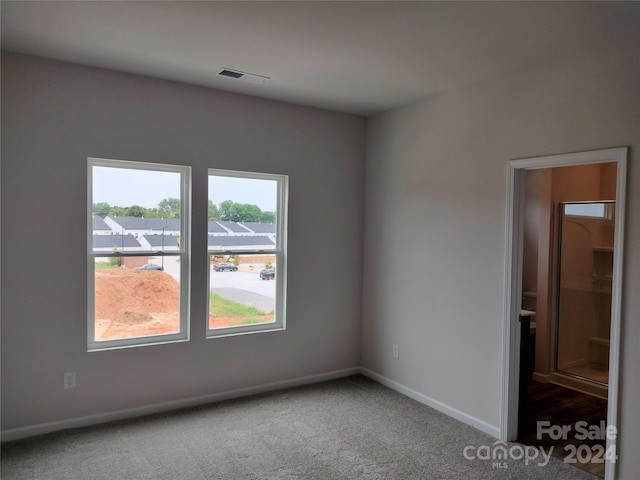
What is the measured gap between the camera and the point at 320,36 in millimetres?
2697

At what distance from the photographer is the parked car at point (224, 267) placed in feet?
13.2

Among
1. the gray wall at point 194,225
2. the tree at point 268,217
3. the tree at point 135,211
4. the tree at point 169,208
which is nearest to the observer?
the gray wall at point 194,225

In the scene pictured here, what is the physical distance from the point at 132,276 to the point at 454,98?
3.02 meters

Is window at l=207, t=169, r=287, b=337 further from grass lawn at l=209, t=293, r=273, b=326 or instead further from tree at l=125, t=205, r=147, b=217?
tree at l=125, t=205, r=147, b=217

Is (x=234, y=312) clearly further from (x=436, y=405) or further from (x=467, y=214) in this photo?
(x=467, y=214)

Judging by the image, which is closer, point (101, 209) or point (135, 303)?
point (101, 209)

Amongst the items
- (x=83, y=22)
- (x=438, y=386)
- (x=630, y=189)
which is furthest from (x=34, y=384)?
(x=630, y=189)

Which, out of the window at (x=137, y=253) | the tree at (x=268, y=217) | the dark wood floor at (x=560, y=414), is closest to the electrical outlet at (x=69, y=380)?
the window at (x=137, y=253)

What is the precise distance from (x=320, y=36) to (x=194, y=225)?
1.90 meters

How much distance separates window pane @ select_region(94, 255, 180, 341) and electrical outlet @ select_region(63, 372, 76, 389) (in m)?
0.30

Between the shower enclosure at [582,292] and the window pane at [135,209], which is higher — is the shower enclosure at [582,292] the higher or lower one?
the lower one

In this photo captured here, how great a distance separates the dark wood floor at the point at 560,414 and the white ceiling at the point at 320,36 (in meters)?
2.71

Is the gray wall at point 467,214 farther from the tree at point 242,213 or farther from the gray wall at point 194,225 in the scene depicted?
the tree at point 242,213

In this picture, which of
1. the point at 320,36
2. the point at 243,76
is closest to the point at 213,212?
→ the point at 243,76
